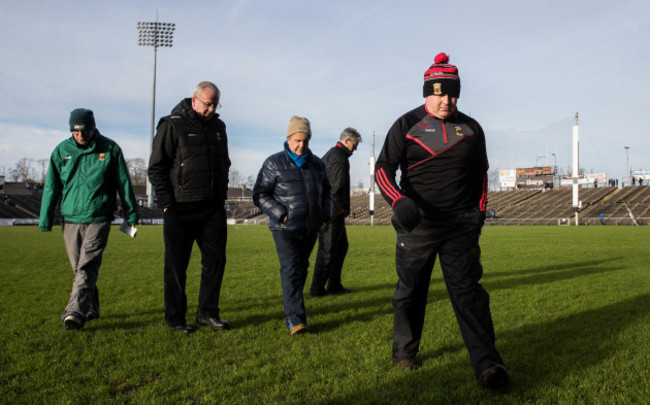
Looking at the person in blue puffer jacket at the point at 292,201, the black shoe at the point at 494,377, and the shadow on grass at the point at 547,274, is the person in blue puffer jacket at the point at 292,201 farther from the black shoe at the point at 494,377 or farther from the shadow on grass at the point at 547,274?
the shadow on grass at the point at 547,274

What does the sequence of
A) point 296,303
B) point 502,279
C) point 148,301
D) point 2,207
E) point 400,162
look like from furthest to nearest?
point 2,207 → point 502,279 → point 148,301 → point 296,303 → point 400,162

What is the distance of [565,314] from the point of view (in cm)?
508

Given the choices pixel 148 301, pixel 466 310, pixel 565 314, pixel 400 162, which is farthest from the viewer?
pixel 148 301

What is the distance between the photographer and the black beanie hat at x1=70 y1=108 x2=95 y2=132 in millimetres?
4520

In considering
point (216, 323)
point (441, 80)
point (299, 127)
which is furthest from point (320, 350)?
point (441, 80)

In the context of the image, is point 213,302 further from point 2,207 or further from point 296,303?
point 2,207

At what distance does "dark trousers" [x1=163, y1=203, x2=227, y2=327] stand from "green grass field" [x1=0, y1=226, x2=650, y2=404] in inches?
10.6

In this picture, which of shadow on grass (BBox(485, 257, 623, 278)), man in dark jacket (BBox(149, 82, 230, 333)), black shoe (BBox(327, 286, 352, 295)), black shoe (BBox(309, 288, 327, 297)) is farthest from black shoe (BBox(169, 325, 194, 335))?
shadow on grass (BBox(485, 257, 623, 278))

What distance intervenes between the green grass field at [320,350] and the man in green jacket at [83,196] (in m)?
0.54

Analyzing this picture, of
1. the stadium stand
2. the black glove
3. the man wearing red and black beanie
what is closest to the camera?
the black glove

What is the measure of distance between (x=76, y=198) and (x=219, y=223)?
4.44 ft

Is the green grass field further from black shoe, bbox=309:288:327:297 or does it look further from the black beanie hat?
the black beanie hat

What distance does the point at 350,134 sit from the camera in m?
6.70

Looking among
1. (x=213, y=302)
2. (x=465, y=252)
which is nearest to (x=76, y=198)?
(x=213, y=302)
